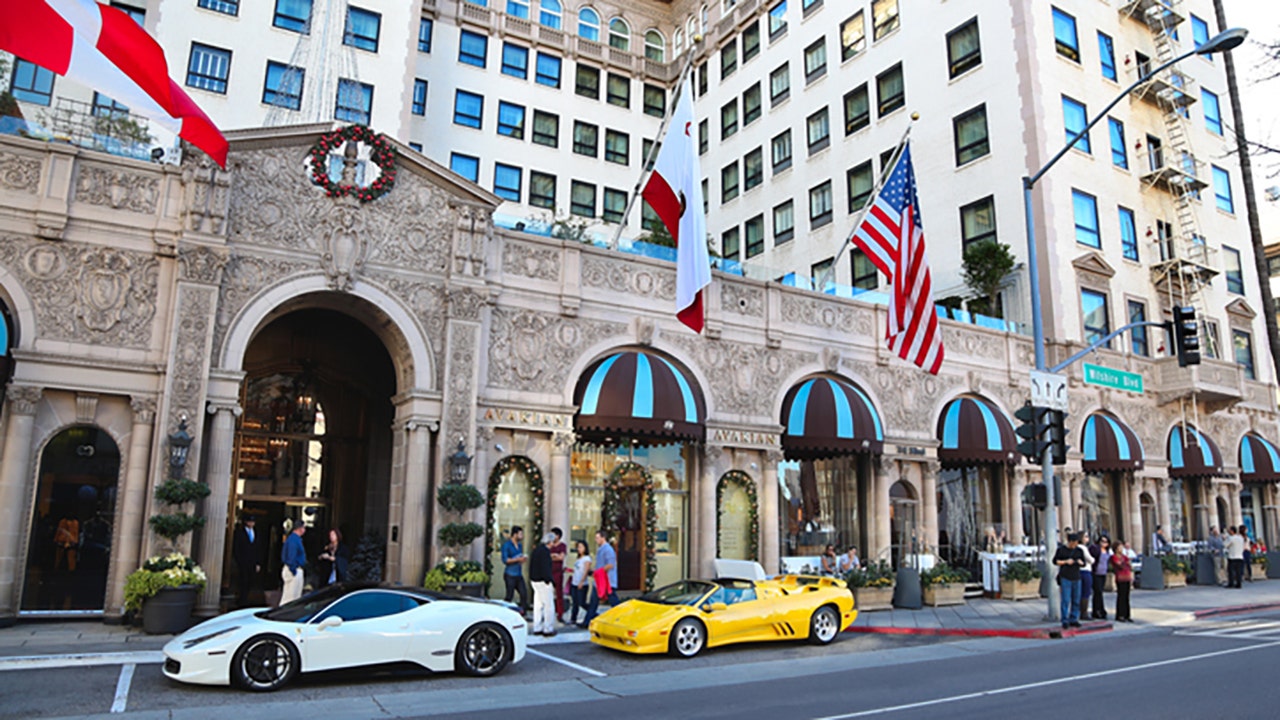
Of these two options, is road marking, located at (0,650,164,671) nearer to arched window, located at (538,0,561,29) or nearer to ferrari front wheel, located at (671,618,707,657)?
ferrari front wheel, located at (671,618,707,657)

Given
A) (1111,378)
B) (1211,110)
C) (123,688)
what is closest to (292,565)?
(123,688)

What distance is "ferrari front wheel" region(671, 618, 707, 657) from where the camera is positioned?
48.5ft

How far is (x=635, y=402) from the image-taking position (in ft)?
72.3

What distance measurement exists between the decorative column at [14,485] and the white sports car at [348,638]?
7177 mm

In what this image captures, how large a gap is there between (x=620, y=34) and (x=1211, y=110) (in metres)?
29.5

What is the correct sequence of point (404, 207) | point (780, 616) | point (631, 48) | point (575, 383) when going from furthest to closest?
1. point (631, 48)
2. point (575, 383)
3. point (404, 207)
4. point (780, 616)

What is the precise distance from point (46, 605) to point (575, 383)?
474 inches

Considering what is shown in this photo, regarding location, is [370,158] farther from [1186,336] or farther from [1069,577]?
[1186,336]

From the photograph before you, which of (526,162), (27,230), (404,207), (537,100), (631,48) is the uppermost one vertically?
(631,48)

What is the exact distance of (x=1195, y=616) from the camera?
20969mm

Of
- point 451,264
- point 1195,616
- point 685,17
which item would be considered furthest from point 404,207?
point 685,17

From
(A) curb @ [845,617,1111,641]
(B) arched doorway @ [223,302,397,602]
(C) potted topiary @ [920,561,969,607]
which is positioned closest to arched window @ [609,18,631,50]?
(B) arched doorway @ [223,302,397,602]

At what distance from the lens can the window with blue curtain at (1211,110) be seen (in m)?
40.5

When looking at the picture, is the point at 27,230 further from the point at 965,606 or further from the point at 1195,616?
the point at 1195,616
